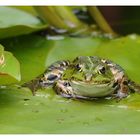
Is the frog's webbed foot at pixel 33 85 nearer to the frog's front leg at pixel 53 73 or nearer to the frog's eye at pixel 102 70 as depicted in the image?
the frog's front leg at pixel 53 73

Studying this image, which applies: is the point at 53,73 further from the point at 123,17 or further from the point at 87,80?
the point at 123,17

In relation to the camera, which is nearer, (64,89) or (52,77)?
(64,89)

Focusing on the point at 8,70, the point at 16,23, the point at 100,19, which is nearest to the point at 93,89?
the point at 8,70

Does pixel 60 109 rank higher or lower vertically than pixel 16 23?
lower

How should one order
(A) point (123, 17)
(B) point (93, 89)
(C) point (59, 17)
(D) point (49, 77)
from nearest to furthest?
(B) point (93, 89)
(D) point (49, 77)
(C) point (59, 17)
(A) point (123, 17)

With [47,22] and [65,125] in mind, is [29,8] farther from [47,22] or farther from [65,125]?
[65,125]
